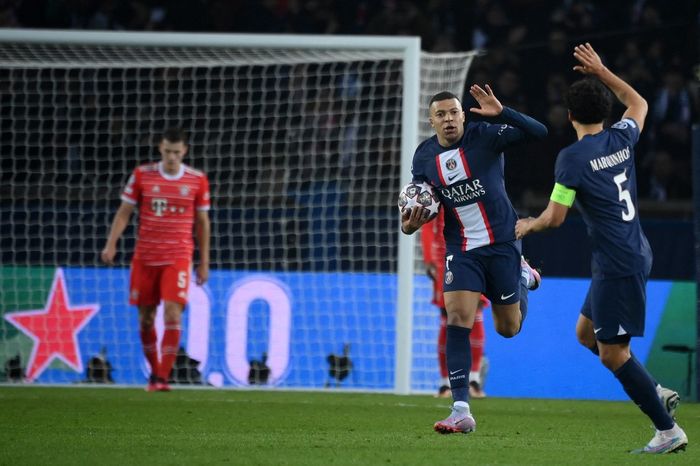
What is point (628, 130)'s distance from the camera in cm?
615

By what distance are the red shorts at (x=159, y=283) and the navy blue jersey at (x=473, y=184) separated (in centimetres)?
338

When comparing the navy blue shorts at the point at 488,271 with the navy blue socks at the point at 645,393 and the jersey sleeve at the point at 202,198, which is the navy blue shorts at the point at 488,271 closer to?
the navy blue socks at the point at 645,393

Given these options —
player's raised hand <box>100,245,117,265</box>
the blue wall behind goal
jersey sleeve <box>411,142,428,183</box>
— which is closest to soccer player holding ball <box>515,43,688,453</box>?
jersey sleeve <box>411,142,428,183</box>

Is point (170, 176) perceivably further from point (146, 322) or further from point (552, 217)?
point (552, 217)

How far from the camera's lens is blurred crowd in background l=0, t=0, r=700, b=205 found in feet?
45.4

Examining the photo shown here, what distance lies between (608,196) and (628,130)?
0.38m

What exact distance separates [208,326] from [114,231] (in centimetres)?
135


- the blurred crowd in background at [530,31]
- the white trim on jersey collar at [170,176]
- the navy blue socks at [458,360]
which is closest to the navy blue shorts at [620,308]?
the navy blue socks at [458,360]

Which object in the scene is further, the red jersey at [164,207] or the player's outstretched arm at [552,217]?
the red jersey at [164,207]

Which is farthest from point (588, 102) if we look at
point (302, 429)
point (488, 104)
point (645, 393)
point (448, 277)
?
point (302, 429)

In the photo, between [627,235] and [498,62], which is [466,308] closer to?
[627,235]

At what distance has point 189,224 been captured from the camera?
10.2m

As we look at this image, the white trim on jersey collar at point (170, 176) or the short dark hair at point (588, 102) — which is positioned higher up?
the short dark hair at point (588, 102)

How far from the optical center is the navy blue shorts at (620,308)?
5.94m
